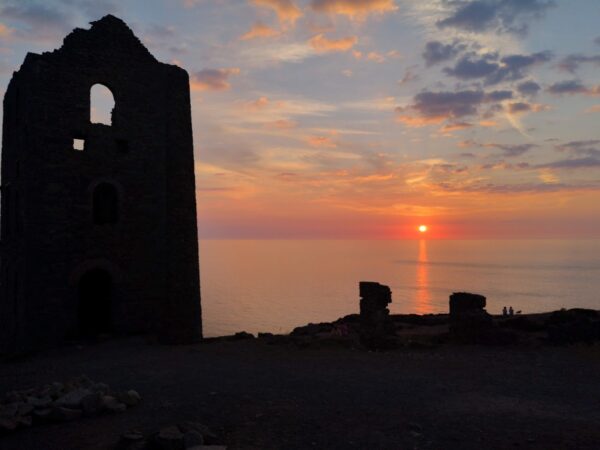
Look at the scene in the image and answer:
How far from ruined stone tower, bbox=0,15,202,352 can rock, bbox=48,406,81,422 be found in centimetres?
933

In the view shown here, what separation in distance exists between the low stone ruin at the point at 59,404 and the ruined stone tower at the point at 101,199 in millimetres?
8515

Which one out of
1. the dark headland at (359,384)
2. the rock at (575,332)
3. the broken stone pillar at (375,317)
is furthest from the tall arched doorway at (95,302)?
the rock at (575,332)

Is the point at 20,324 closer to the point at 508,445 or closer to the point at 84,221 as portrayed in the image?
the point at 84,221

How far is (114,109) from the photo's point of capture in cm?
1959

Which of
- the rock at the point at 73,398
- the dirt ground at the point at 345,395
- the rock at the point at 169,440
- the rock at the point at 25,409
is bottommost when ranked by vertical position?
the dirt ground at the point at 345,395

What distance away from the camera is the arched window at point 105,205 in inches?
776

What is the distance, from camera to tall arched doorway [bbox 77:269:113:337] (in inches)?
749

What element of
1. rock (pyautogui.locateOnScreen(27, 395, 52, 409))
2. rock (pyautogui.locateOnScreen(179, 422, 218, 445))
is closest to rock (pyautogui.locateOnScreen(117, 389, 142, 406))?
rock (pyautogui.locateOnScreen(27, 395, 52, 409))

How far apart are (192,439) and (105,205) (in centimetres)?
1522

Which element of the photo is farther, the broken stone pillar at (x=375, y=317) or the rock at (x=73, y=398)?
the broken stone pillar at (x=375, y=317)

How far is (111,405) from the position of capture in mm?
8562

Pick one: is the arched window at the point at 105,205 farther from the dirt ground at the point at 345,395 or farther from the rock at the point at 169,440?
the rock at the point at 169,440

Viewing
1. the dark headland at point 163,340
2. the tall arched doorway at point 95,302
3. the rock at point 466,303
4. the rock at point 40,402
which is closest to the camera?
the dark headland at point 163,340

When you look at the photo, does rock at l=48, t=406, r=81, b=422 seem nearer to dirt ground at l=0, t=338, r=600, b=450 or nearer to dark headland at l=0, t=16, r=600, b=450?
dark headland at l=0, t=16, r=600, b=450
